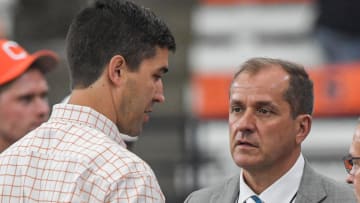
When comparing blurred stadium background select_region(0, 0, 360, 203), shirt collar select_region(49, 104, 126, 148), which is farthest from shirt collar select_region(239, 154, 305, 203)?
blurred stadium background select_region(0, 0, 360, 203)

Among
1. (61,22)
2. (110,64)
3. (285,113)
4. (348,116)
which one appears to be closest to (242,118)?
(285,113)

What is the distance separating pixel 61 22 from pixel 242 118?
5271 millimetres

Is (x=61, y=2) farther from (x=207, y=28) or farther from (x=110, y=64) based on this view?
(x=110, y=64)

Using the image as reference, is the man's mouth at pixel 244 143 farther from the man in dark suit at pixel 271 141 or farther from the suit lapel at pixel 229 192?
the suit lapel at pixel 229 192

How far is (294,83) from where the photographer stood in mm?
3404

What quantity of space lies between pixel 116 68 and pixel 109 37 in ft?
0.30

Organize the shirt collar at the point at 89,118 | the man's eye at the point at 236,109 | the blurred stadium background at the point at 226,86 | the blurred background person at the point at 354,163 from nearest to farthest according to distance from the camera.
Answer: the shirt collar at the point at 89,118
the blurred background person at the point at 354,163
the man's eye at the point at 236,109
the blurred stadium background at the point at 226,86

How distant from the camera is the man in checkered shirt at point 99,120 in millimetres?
2623

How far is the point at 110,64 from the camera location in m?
2.81

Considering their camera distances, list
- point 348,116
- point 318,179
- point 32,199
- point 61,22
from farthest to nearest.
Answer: point 61,22, point 348,116, point 318,179, point 32,199

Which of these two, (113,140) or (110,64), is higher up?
(110,64)

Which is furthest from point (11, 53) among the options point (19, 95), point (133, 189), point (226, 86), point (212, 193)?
point (226, 86)

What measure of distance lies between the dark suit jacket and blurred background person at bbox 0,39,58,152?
946mm

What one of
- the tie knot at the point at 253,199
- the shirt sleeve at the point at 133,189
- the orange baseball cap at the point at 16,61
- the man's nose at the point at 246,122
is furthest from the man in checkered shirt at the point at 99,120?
the orange baseball cap at the point at 16,61
